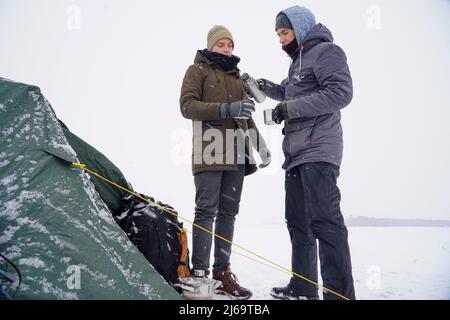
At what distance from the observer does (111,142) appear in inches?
1674

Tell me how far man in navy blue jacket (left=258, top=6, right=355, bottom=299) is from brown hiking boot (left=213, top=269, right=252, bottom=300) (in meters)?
0.27

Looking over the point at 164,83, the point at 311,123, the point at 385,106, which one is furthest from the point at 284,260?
the point at 164,83

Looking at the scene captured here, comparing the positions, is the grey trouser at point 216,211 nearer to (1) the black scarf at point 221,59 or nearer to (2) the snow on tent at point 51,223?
(2) the snow on tent at point 51,223

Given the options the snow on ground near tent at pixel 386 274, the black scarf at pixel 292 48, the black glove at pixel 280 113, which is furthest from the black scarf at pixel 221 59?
the snow on ground near tent at pixel 386 274

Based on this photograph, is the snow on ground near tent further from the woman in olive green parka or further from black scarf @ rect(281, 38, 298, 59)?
black scarf @ rect(281, 38, 298, 59)

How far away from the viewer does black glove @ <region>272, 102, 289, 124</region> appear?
6.40 ft

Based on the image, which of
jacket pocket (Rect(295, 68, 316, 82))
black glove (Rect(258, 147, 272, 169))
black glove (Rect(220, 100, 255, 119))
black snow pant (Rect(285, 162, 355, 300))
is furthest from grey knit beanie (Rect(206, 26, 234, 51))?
black snow pant (Rect(285, 162, 355, 300))

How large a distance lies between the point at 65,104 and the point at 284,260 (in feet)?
205

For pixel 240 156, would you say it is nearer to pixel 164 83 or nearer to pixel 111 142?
pixel 111 142

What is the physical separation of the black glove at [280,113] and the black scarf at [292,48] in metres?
0.47

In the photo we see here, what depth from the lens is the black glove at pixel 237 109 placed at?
2115 mm

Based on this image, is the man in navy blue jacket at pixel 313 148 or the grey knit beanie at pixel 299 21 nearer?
the man in navy blue jacket at pixel 313 148

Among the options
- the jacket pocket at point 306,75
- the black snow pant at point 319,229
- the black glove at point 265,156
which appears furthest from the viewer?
the black glove at point 265,156

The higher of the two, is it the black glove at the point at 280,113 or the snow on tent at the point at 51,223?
the black glove at the point at 280,113
